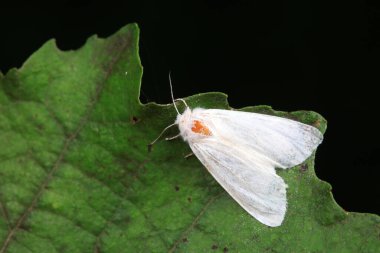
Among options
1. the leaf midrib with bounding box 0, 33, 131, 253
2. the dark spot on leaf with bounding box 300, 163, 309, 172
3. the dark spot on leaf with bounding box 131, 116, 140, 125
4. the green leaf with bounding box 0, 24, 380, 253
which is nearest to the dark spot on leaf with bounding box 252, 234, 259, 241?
the green leaf with bounding box 0, 24, 380, 253

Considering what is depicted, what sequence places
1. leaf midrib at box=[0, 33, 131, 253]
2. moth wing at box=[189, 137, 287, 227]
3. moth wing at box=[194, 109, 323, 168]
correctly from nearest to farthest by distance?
leaf midrib at box=[0, 33, 131, 253] < moth wing at box=[189, 137, 287, 227] < moth wing at box=[194, 109, 323, 168]

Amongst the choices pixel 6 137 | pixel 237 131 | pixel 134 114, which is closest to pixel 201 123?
pixel 237 131

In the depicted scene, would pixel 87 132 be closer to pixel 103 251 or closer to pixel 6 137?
pixel 6 137

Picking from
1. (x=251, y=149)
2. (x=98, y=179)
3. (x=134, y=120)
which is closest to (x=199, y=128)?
(x=251, y=149)

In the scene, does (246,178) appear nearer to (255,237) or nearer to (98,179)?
(255,237)

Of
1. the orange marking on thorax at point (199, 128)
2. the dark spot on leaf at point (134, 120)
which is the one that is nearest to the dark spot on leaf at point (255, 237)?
the orange marking on thorax at point (199, 128)

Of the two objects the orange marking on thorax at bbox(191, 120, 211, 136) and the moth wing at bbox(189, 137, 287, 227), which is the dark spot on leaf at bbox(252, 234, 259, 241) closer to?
the moth wing at bbox(189, 137, 287, 227)
